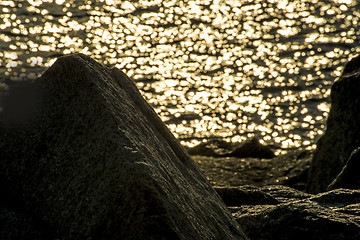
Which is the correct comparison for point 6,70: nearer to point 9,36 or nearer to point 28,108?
point 9,36

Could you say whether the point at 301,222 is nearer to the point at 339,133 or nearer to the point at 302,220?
the point at 302,220

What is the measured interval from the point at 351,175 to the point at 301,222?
3.07 metres

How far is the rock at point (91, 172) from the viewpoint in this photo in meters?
4.26

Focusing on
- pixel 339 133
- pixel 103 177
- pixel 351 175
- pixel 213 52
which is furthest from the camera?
pixel 213 52

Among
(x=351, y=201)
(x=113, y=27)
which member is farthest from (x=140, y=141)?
(x=113, y=27)

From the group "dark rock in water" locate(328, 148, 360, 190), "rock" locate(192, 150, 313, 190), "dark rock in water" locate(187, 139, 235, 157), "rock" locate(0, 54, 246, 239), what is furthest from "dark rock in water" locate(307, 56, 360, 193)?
"dark rock in water" locate(187, 139, 235, 157)

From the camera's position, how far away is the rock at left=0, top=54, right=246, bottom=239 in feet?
14.0

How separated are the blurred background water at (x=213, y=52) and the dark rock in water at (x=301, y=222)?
67.1ft

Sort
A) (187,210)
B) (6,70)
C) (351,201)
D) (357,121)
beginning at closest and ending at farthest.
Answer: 1. (187,210)
2. (351,201)
3. (357,121)
4. (6,70)

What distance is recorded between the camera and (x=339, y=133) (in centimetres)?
1133

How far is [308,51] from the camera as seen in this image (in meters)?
41.2

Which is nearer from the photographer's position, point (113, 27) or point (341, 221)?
point (341, 221)

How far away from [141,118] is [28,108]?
1.11 meters

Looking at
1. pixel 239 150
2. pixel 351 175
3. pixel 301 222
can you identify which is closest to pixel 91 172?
pixel 301 222
